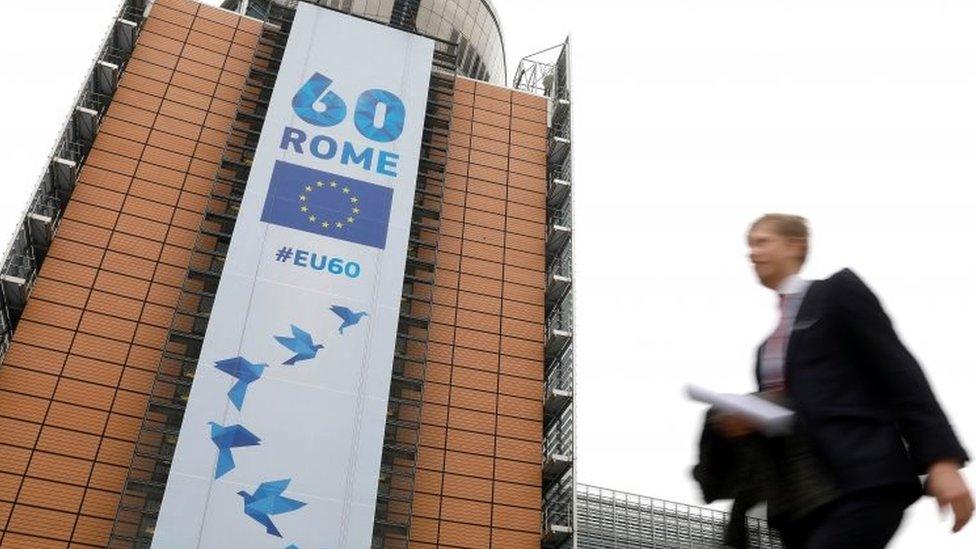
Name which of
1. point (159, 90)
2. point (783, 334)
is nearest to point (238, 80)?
point (159, 90)

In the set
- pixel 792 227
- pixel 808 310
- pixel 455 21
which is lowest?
pixel 808 310

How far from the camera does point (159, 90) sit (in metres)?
29.7

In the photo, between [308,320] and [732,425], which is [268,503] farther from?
[732,425]

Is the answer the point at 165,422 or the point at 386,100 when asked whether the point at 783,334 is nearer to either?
the point at 165,422

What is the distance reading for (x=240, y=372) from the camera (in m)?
22.7

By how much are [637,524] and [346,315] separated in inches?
634

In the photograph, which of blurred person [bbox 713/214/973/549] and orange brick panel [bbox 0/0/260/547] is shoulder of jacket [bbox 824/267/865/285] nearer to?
blurred person [bbox 713/214/973/549]

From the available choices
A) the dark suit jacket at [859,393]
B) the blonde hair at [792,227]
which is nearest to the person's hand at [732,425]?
the dark suit jacket at [859,393]

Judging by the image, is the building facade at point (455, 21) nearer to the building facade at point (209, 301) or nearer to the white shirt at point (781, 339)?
the building facade at point (209, 301)

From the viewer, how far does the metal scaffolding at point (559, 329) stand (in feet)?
84.4

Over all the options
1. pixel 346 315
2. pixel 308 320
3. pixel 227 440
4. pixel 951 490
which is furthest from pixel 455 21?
pixel 951 490

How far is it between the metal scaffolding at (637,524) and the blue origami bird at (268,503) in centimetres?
1406

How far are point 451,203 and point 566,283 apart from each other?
536 cm

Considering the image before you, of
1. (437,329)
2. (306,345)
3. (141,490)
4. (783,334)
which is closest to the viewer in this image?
(783,334)
